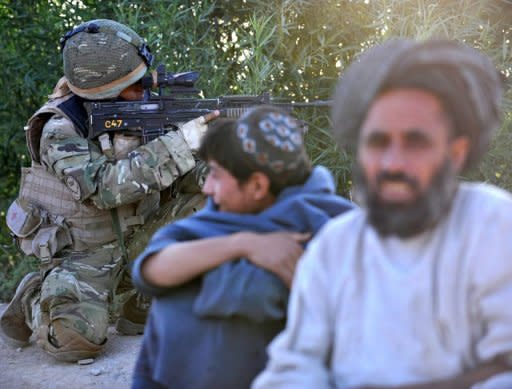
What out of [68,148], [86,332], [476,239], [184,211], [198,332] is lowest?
[86,332]

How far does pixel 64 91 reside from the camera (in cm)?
529

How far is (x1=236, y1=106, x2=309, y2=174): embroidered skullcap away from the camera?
2.43m

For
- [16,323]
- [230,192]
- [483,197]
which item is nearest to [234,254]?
[230,192]

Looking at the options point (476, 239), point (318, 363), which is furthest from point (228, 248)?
point (476, 239)

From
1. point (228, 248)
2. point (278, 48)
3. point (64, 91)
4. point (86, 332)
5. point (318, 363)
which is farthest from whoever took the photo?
point (278, 48)

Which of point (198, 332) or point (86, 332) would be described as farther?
point (86, 332)

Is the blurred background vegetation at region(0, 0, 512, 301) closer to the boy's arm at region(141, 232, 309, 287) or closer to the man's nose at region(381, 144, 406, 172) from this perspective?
the boy's arm at region(141, 232, 309, 287)

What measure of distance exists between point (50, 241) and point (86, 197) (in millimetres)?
365

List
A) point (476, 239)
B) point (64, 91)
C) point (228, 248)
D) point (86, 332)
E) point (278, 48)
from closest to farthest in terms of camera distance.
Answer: point (476, 239), point (228, 248), point (86, 332), point (64, 91), point (278, 48)

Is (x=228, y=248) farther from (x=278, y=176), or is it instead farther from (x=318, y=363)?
(x=318, y=363)

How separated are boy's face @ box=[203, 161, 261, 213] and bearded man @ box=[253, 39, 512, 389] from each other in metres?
A: 0.56

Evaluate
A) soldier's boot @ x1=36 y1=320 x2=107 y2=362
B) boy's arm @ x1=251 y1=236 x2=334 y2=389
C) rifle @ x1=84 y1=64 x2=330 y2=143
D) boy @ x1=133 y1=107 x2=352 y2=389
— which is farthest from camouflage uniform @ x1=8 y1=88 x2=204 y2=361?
boy's arm @ x1=251 y1=236 x2=334 y2=389

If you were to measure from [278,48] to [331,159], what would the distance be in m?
0.78

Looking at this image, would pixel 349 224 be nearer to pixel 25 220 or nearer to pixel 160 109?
pixel 160 109
